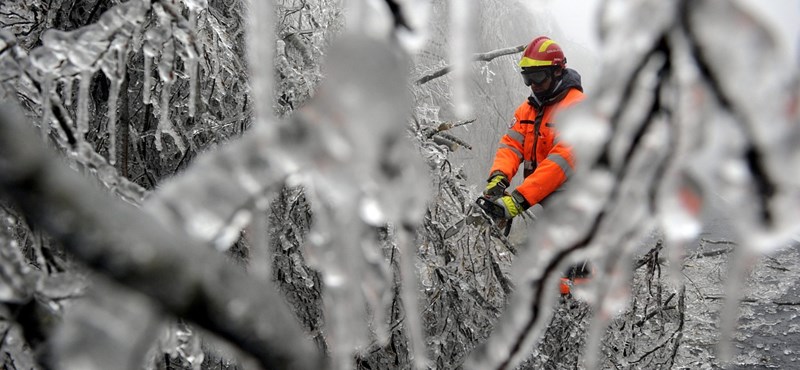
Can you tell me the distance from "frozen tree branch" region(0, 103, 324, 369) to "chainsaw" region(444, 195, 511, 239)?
7.30 feet

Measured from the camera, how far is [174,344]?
32.1 inches

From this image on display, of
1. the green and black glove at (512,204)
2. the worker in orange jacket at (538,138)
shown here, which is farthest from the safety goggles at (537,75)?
the green and black glove at (512,204)

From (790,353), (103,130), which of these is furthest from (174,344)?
(790,353)

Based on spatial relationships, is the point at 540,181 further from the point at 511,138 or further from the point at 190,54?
the point at 190,54

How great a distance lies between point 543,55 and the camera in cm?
319

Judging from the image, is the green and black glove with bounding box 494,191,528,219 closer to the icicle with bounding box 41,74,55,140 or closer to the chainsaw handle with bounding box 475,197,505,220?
the chainsaw handle with bounding box 475,197,505,220

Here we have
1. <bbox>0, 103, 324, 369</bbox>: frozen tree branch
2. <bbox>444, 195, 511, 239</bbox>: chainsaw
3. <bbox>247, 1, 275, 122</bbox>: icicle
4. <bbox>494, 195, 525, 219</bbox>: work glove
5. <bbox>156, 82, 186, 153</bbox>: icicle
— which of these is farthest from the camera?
<bbox>494, 195, 525, 219</bbox>: work glove

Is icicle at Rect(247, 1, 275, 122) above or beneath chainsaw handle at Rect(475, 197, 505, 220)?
above

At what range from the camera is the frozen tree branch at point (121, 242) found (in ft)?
1.19

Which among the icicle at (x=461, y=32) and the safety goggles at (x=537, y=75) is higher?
the icicle at (x=461, y=32)

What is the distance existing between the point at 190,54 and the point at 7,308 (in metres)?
0.49

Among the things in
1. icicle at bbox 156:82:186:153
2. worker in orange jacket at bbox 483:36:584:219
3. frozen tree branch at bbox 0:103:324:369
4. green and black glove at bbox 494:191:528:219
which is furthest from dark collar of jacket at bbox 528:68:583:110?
frozen tree branch at bbox 0:103:324:369

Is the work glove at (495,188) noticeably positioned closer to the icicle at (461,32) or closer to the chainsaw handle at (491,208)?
the chainsaw handle at (491,208)

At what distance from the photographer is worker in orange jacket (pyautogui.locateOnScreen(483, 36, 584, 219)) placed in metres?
3.03
